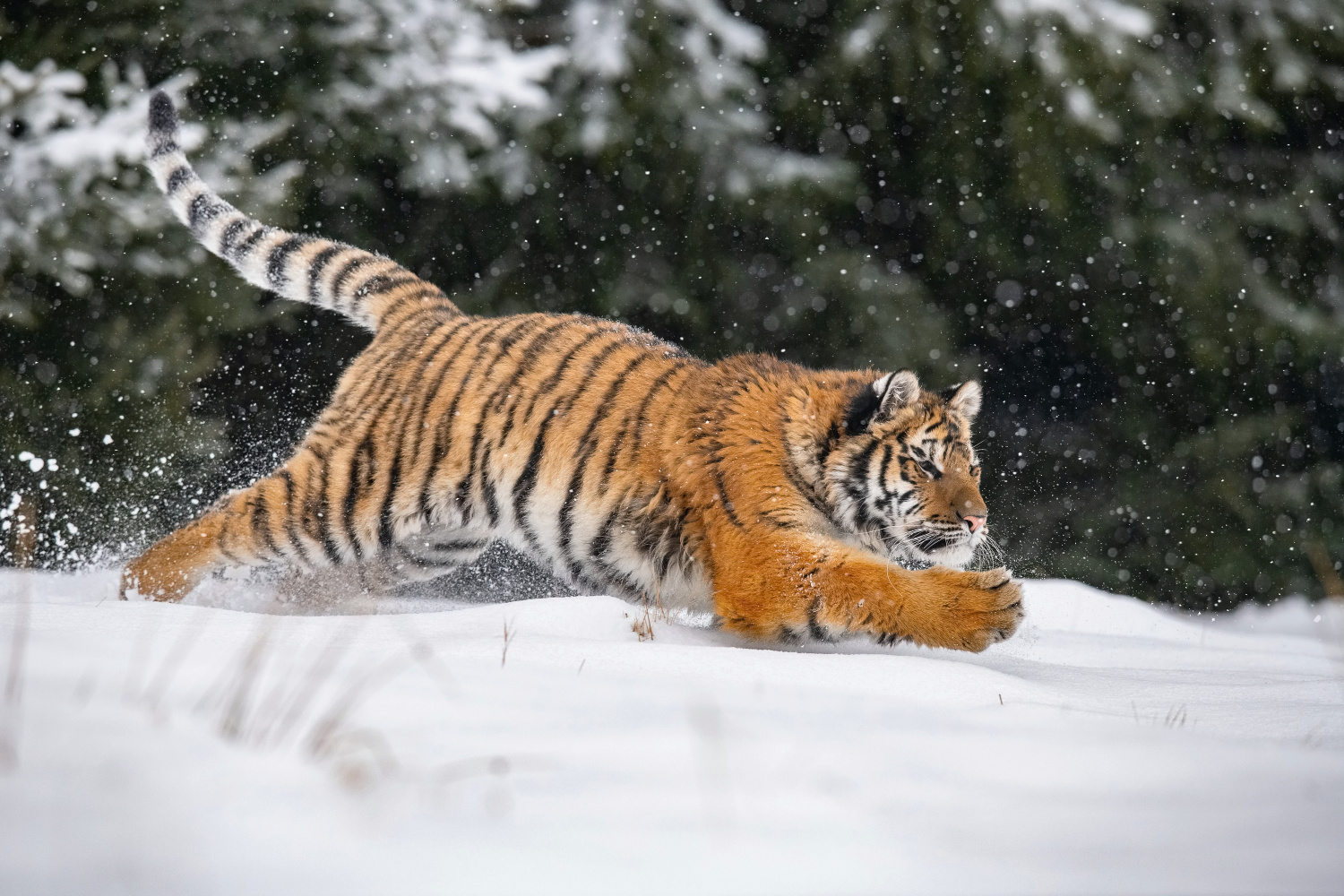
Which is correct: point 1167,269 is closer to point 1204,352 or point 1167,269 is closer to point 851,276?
point 1204,352

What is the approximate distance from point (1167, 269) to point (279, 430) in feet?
17.7

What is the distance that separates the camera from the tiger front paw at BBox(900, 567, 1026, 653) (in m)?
2.88

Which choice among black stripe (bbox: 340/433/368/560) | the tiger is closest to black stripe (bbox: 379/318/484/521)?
the tiger

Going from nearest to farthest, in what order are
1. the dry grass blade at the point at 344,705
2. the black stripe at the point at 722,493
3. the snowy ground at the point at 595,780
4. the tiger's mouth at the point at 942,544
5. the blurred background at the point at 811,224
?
the snowy ground at the point at 595,780
the dry grass blade at the point at 344,705
the black stripe at the point at 722,493
the tiger's mouth at the point at 942,544
the blurred background at the point at 811,224

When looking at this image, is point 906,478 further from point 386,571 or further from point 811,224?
point 811,224

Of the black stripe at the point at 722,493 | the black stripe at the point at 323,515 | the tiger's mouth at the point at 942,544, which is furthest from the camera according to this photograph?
the black stripe at the point at 323,515

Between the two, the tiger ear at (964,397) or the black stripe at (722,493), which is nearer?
the black stripe at (722,493)

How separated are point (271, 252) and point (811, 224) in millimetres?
3224

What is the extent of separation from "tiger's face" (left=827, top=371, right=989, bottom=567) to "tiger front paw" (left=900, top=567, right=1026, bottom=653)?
0.42m

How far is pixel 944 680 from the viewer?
7.82 feet

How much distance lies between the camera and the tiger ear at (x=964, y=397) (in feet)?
11.9

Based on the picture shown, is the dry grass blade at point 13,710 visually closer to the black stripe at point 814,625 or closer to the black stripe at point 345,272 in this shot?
the black stripe at point 814,625

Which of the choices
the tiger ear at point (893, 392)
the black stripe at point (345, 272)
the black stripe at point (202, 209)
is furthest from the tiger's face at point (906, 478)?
the black stripe at point (202, 209)

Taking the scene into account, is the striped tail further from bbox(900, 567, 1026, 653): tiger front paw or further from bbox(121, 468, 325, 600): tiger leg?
bbox(900, 567, 1026, 653): tiger front paw
